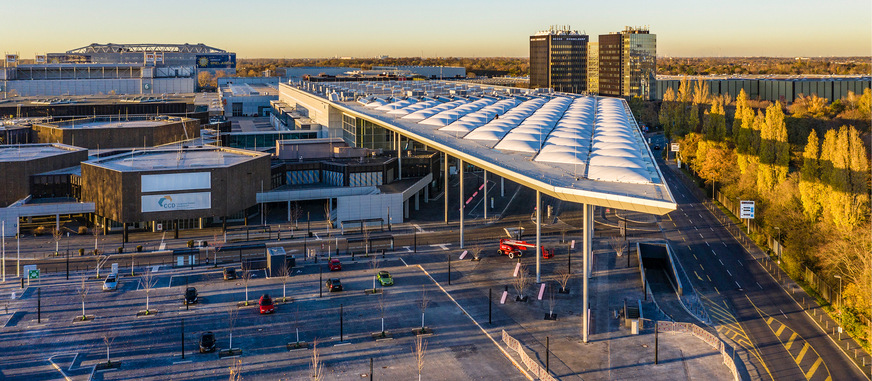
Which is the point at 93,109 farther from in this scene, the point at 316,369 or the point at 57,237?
the point at 316,369

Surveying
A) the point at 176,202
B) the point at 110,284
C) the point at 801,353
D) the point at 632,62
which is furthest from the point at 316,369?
the point at 632,62

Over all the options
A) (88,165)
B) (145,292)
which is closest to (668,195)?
(145,292)

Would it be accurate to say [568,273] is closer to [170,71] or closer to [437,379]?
[437,379]

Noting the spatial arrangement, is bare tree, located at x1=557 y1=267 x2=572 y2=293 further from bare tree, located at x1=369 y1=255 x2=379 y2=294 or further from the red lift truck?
bare tree, located at x1=369 y1=255 x2=379 y2=294

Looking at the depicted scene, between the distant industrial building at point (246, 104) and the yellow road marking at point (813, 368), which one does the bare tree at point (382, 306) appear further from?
the distant industrial building at point (246, 104)

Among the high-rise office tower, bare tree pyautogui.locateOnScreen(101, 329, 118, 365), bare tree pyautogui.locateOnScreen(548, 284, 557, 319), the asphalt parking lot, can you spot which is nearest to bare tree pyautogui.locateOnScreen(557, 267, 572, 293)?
bare tree pyautogui.locateOnScreen(548, 284, 557, 319)
